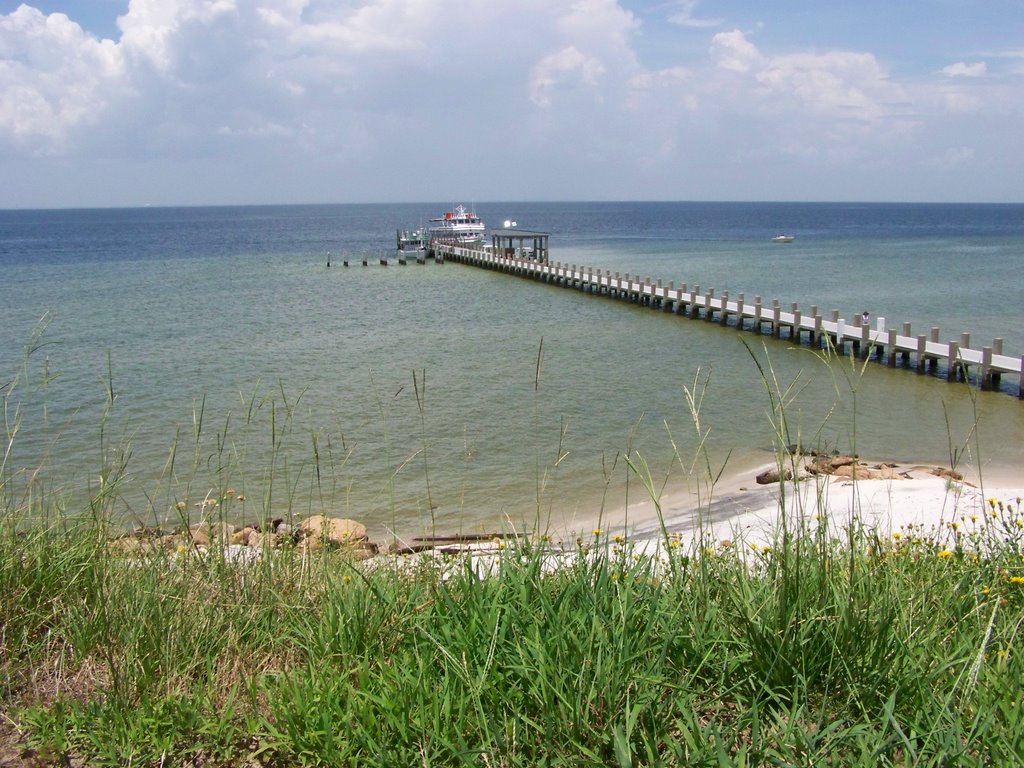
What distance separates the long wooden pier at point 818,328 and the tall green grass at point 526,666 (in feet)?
18.9

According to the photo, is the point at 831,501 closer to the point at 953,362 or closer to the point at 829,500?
the point at 829,500

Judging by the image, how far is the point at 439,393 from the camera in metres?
20.7

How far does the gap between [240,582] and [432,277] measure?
1928 inches

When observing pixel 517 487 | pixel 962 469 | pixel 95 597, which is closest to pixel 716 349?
pixel 962 469

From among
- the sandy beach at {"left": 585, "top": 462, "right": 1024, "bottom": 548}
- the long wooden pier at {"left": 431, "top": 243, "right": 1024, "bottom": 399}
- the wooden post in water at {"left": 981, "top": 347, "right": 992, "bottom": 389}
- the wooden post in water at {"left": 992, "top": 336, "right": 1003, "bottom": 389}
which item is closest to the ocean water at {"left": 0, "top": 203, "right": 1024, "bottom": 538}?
the wooden post in water at {"left": 992, "top": 336, "right": 1003, "bottom": 389}

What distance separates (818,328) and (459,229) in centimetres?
4653

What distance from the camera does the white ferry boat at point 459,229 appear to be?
67.8m

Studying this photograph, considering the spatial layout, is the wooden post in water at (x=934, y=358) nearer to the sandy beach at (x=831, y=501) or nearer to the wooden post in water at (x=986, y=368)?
the wooden post in water at (x=986, y=368)

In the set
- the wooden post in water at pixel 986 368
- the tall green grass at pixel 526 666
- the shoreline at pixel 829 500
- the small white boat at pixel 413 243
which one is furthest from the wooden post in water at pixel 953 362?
the small white boat at pixel 413 243

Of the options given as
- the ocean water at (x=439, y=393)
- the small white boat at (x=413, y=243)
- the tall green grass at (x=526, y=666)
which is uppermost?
the small white boat at (x=413, y=243)

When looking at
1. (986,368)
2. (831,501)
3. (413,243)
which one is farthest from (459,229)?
(831,501)

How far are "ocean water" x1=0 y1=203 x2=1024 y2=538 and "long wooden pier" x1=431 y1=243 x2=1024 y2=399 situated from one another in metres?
0.72

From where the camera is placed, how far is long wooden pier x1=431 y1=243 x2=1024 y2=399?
2042 centimetres

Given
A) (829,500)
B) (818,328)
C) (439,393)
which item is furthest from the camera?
(818,328)
